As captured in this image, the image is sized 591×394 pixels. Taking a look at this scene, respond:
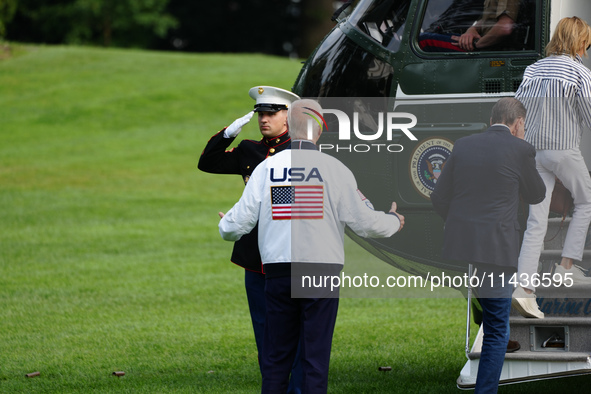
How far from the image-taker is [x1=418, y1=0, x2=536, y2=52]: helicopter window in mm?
5422

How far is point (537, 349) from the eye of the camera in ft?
15.6

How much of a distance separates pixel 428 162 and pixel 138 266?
639 centimetres

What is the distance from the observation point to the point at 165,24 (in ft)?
134

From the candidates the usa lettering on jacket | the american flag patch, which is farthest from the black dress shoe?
the usa lettering on jacket

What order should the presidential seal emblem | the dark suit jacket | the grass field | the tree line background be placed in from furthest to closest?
the tree line background, the grass field, the presidential seal emblem, the dark suit jacket

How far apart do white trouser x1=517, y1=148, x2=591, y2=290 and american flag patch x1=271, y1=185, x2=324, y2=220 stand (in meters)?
1.18

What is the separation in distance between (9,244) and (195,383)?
6.69m

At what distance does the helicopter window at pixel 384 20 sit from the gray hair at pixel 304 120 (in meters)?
1.33

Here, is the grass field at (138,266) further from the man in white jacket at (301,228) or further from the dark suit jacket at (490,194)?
the dark suit jacket at (490,194)

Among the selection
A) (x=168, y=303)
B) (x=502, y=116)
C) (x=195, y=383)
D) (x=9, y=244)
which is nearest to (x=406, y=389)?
(x=195, y=383)

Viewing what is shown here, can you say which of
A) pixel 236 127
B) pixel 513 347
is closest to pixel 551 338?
pixel 513 347

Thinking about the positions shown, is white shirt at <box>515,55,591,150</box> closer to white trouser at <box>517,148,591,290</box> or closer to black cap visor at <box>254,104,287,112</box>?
white trouser at <box>517,148,591,290</box>

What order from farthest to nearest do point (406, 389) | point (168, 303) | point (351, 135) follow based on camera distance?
point (168, 303)
point (406, 389)
point (351, 135)

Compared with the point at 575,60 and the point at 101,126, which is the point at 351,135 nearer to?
the point at 575,60
